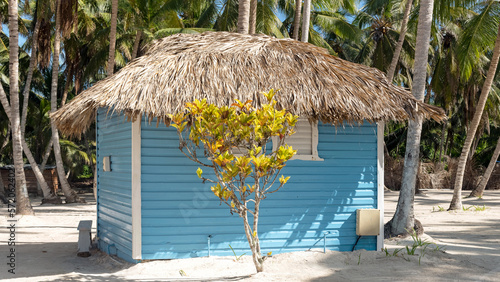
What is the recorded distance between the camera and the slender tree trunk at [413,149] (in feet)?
33.4

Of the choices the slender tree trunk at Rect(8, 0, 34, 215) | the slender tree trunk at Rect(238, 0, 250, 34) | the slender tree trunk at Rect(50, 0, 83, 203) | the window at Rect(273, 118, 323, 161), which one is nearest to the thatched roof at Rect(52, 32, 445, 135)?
the window at Rect(273, 118, 323, 161)

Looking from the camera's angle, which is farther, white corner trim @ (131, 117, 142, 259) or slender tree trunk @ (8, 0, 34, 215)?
slender tree trunk @ (8, 0, 34, 215)

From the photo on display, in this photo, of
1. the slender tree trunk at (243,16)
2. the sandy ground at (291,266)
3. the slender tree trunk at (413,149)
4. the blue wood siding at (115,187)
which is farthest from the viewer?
the slender tree trunk at (243,16)

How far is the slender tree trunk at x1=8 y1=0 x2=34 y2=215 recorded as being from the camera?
44.7 feet

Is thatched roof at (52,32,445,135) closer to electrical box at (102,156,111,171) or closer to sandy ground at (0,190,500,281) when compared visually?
electrical box at (102,156,111,171)

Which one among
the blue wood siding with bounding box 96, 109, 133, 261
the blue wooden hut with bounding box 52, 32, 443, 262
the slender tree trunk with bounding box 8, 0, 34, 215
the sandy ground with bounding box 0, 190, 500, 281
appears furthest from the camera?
the slender tree trunk with bounding box 8, 0, 34, 215

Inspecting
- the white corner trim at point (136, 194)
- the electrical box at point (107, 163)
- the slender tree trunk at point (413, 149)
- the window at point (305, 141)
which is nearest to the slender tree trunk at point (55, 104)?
the electrical box at point (107, 163)

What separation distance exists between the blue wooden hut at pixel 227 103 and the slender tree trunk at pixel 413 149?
1.97 m

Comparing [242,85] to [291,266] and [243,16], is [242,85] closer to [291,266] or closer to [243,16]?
[291,266]

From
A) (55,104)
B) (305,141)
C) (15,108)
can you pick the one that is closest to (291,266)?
(305,141)

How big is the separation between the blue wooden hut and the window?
0.05 feet

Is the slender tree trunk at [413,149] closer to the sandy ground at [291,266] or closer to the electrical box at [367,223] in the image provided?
the sandy ground at [291,266]

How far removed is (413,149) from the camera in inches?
408

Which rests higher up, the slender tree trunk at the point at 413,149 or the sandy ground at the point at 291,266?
the slender tree trunk at the point at 413,149
